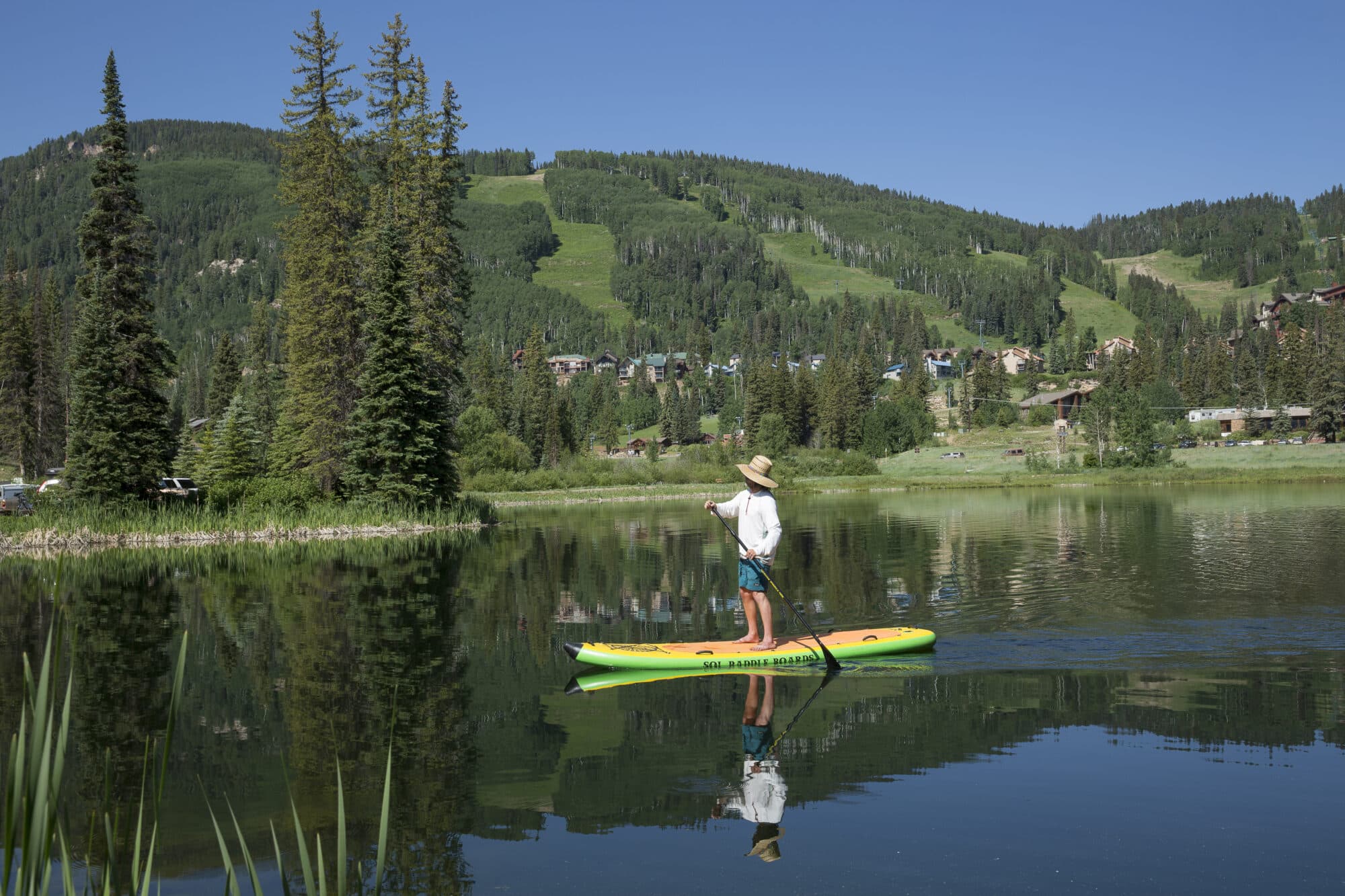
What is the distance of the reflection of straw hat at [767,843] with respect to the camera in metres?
8.06

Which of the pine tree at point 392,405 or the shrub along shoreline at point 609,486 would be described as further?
the pine tree at point 392,405

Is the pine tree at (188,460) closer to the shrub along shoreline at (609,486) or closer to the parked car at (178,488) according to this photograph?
the parked car at (178,488)

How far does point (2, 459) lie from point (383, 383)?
205 feet

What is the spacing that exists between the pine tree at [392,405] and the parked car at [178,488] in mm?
6884

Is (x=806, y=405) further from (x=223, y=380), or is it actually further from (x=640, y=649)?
(x=640, y=649)

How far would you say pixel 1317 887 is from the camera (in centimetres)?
724

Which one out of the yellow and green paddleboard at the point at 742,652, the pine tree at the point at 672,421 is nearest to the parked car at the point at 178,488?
the yellow and green paddleboard at the point at 742,652

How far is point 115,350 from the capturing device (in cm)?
3888

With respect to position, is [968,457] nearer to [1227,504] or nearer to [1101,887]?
[1227,504]

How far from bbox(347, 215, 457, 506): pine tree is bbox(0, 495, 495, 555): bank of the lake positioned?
117 cm

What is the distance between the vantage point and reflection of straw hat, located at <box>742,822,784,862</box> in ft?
26.5

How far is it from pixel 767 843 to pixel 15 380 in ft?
275

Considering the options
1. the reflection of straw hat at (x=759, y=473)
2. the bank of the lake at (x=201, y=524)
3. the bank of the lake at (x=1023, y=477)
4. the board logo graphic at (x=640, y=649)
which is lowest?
the bank of the lake at (x=1023, y=477)

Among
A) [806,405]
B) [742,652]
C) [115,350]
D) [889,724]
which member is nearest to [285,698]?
[742,652]
